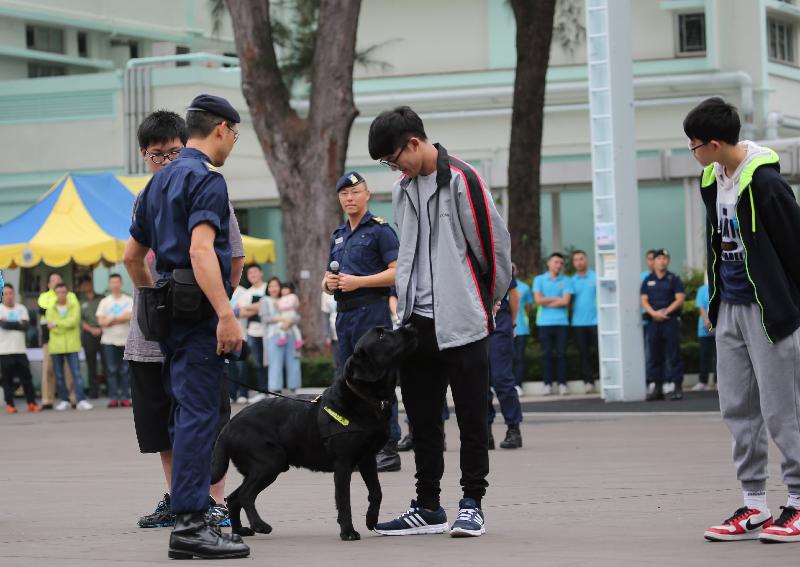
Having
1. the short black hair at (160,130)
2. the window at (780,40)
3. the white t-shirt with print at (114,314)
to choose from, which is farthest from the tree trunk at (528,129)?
the short black hair at (160,130)

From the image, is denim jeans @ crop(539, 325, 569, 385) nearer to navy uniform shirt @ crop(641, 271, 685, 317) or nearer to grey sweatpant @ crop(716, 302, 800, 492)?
navy uniform shirt @ crop(641, 271, 685, 317)

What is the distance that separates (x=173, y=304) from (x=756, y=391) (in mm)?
2712

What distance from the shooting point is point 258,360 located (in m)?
23.5

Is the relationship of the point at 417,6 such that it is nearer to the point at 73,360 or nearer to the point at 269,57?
the point at 269,57

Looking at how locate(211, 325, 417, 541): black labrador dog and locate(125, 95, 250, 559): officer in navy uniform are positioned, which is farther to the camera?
locate(211, 325, 417, 541): black labrador dog

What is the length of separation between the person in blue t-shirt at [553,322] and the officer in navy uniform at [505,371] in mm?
8766

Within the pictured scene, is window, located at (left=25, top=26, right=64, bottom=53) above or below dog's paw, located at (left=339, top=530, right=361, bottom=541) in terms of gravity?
above

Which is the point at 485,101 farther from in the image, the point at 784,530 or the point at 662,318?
the point at 784,530

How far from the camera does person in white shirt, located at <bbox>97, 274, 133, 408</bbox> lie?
76.5 ft

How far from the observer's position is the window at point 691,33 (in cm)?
3791

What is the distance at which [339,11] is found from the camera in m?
24.2

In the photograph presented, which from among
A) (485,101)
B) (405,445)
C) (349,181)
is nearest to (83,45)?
(485,101)

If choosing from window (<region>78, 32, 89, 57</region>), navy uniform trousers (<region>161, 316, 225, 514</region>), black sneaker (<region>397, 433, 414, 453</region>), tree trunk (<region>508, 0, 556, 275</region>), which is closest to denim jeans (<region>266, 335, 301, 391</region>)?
tree trunk (<region>508, 0, 556, 275</region>)

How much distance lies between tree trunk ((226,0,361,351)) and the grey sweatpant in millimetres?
17318
